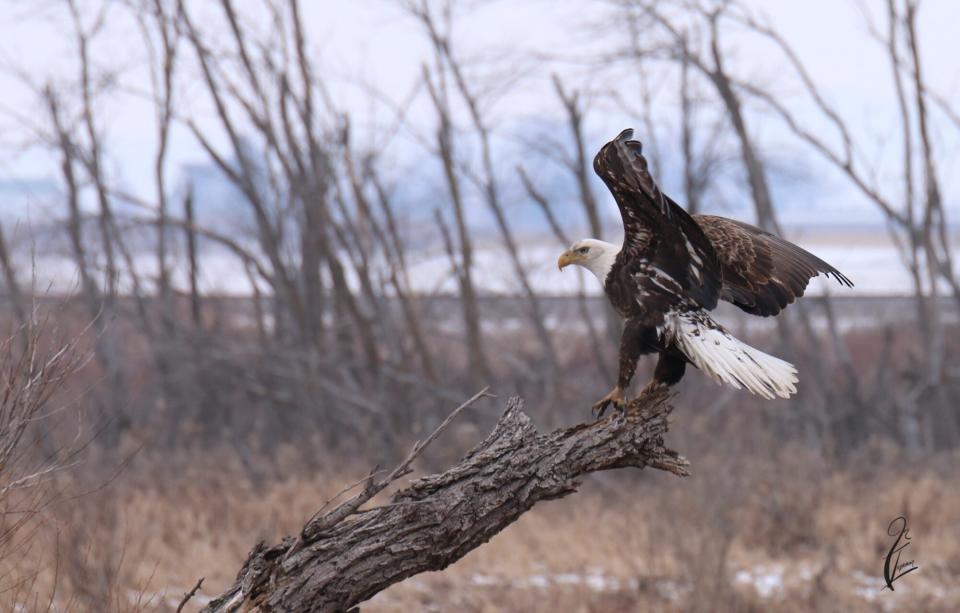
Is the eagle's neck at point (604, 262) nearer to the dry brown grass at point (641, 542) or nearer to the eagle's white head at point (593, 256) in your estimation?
the eagle's white head at point (593, 256)

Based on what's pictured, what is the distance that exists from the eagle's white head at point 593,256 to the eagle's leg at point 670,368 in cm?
36

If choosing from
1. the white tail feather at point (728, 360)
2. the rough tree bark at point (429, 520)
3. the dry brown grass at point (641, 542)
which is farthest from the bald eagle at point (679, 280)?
the dry brown grass at point (641, 542)

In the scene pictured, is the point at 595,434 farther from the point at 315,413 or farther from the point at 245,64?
the point at 315,413

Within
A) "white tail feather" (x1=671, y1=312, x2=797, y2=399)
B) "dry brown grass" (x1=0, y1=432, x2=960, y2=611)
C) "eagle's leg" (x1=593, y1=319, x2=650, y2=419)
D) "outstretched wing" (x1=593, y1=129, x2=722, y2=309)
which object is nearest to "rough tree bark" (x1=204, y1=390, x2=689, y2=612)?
"eagle's leg" (x1=593, y1=319, x2=650, y2=419)

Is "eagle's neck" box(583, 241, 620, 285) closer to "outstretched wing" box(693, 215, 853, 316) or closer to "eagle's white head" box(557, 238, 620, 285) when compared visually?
"eagle's white head" box(557, 238, 620, 285)

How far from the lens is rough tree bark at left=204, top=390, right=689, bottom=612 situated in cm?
333

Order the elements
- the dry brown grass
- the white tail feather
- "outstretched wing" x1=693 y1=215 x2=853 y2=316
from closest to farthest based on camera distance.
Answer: the white tail feather < "outstretched wing" x1=693 y1=215 x2=853 y2=316 < the dry brown grass

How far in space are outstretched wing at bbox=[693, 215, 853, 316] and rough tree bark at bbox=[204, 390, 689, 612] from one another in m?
0.66

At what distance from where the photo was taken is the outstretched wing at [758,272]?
380 centimetres

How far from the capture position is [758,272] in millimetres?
3830

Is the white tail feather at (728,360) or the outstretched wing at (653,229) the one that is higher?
the outstretched wing at (653,229)

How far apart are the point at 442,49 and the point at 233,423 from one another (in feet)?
17.3

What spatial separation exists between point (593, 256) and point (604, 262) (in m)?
0.08

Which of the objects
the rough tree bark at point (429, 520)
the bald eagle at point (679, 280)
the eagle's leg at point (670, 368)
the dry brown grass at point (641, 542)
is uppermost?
the bald eagle at point (679, 280)
